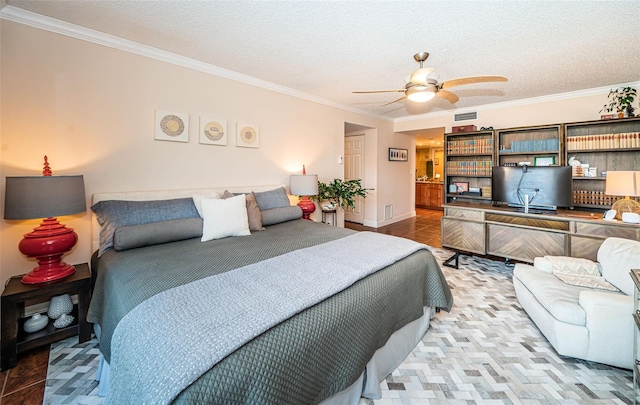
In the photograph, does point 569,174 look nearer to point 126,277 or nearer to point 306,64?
point 306,64

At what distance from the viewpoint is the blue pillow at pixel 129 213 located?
7.28ft

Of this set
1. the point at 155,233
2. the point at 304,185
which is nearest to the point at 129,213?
the point at 155,233

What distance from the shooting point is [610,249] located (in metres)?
2.01

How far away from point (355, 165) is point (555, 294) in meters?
4.59

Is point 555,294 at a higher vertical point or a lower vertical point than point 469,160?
lower

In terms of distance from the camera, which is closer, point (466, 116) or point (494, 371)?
point (494, 371)

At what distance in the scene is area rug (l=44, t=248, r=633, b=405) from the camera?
1.52 meters

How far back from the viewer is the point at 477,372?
1.72 m

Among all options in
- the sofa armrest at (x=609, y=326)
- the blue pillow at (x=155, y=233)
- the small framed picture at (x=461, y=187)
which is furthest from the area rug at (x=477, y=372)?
the small framed picture at (x=461, y=187)

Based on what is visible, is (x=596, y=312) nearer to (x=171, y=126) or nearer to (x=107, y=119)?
(x=171, y=126)

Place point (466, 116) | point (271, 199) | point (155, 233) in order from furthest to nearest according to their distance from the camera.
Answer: point (466, 116) < point (271, 199) < point (155, 233)

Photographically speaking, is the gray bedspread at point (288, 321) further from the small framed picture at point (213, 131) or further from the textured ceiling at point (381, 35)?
the textured ceiling at point (381, 35)

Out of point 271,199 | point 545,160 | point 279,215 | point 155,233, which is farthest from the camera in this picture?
point 545,160

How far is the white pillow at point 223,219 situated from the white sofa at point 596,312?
253 centimetres
